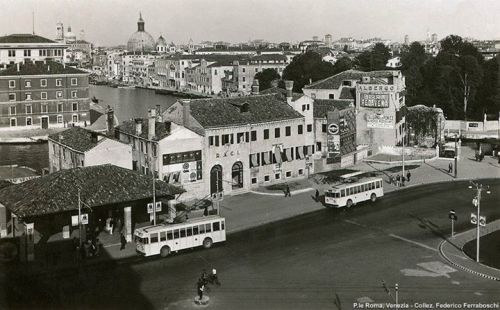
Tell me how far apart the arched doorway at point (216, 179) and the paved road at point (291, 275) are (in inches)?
413

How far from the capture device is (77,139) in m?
53.2

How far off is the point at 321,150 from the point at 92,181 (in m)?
33.5

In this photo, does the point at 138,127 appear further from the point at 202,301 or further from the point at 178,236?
the point at 202,301

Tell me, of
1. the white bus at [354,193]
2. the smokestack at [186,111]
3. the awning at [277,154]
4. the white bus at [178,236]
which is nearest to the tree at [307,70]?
the awning at [277,154]

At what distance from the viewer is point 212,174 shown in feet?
184

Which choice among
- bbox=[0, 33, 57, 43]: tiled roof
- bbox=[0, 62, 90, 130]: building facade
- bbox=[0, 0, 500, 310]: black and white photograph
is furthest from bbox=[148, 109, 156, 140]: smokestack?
bbox=[0, 33, 57, 43]: tiled roof

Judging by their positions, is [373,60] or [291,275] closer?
[291,275]

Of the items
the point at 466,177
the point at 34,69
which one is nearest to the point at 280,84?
the point at 34,69

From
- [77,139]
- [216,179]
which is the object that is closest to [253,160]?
[216,179]

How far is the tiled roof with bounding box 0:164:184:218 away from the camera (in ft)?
129

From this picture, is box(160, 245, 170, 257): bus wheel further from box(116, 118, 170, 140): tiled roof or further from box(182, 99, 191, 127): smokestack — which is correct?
box(182, 99, 191, 127): smokestack

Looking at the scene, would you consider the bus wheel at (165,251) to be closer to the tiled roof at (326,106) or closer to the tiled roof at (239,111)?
the tiled roof at (239,111)

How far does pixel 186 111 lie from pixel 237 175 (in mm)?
7470

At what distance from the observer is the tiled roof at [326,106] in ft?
231
